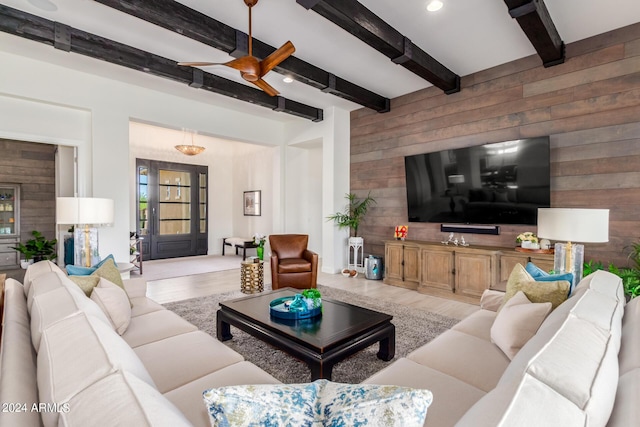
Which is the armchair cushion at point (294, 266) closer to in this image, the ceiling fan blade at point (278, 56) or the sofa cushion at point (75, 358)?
the ceiling fan blade at point (278, 56)

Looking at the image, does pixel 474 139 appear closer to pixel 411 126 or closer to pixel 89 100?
pixel 411 126

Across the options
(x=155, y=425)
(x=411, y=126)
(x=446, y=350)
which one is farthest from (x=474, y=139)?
(x=155, y=425)

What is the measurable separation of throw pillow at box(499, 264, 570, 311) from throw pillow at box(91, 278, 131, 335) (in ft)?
7.96

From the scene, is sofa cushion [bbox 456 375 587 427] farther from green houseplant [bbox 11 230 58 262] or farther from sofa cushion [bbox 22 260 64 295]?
green houseplant [bbox 11 230 58 262]

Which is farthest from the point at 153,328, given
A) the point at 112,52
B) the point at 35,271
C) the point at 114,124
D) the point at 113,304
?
the point at 114,124

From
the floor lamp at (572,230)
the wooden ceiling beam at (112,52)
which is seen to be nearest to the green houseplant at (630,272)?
the floor lamp at (572,230)

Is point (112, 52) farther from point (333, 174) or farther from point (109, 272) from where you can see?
point (333, 174)

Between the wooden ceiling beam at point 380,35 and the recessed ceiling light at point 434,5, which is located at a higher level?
the recessed ceiling light at point 434,5

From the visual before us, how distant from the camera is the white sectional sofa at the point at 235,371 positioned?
2.18 feet


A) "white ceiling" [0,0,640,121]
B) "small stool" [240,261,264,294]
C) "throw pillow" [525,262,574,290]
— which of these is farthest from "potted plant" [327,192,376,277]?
"throw pillow" [525,262,574,290]

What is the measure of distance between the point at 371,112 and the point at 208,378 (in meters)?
5.28

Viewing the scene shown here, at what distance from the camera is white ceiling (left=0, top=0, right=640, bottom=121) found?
9.87 feet

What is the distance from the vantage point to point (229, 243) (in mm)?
8117

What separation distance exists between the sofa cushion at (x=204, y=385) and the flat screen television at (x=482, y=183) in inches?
152
